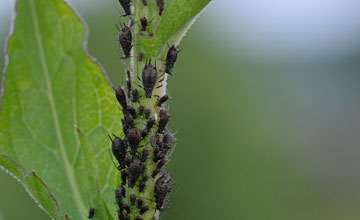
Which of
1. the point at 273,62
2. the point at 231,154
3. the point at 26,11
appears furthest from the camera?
the point at 273,62

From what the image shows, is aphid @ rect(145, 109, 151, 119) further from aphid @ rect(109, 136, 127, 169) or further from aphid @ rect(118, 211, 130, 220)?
aphid @ rect(118, 211, 130, 220)

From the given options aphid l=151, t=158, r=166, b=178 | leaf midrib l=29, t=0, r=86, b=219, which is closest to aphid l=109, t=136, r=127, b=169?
aphid l=151, t=158, r=166, b=178

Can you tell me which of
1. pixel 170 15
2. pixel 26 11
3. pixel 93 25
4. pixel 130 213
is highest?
pixel 170 15

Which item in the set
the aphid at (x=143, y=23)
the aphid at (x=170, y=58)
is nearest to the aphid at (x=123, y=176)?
the aphid at (x=170, y=58)

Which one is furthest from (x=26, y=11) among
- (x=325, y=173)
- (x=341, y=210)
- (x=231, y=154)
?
(x=325, y=173)

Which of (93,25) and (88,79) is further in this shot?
(93,25)

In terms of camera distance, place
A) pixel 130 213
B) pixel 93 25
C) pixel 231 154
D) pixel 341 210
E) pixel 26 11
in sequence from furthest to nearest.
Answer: pixel 341 210 < pixel 93 25 < pixel 231 154 < pixel 26 11 < pixel 130 213

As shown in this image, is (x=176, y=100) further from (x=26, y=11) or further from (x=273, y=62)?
(x=273, y=62)
